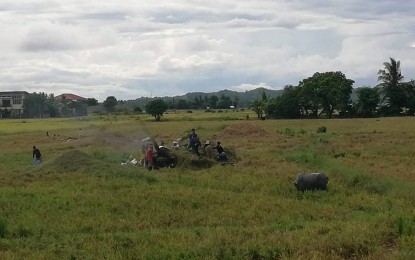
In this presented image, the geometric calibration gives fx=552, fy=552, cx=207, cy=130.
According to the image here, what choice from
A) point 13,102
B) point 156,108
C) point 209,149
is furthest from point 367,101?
point 13,102

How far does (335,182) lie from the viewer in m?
18.0

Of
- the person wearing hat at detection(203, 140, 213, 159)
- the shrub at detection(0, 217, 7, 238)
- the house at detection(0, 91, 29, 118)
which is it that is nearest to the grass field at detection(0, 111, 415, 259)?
the shrub at detection(0, 217, 7, 238)

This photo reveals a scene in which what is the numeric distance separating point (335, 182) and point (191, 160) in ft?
22.5

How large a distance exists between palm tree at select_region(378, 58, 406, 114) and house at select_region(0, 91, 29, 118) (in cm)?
7218

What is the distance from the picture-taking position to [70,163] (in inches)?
851

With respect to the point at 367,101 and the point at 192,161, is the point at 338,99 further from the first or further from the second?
the point at 192,161

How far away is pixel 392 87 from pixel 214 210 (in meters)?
67.4

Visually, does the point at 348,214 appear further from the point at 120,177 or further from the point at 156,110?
the point at 156,110

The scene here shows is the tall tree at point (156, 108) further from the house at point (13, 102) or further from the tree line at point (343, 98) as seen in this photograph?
the house at point (13, 102)

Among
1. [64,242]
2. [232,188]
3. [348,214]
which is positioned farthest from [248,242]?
[232,188]

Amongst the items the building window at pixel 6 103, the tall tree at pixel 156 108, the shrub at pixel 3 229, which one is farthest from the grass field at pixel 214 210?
the building window at pixel 6 103

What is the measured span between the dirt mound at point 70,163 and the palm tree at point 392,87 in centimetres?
6092

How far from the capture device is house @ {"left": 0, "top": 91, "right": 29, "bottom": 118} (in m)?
115

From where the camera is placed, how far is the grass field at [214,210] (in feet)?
29.6
